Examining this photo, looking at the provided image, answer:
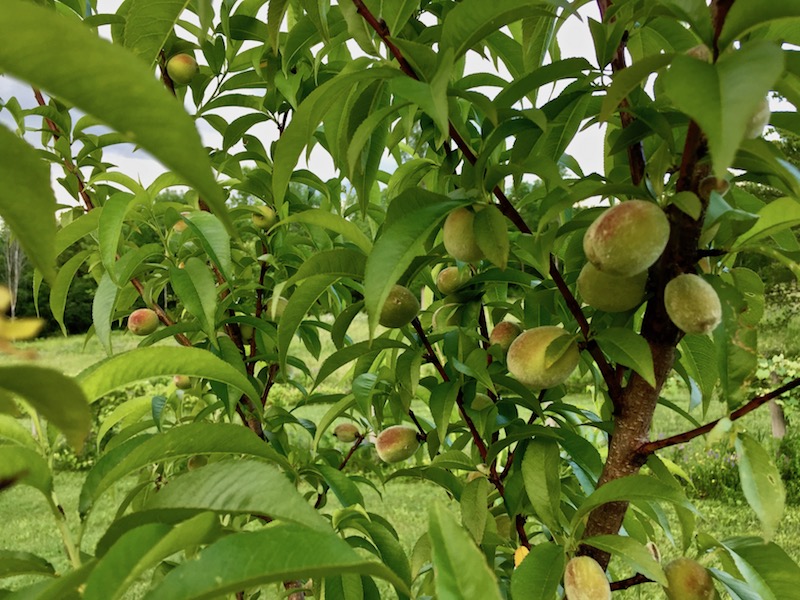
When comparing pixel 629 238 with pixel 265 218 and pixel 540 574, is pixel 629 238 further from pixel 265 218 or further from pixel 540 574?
pixel 265 218

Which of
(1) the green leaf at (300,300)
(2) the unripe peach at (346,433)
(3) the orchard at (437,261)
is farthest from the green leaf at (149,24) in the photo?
(2) the unripe peach at (346,433)

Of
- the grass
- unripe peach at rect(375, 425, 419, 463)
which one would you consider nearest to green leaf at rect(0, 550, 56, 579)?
unripe peach at rect(375, 425, 419, 463)

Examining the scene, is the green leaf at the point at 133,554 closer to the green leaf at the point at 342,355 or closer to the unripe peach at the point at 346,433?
the green leaf at the point at 342,355

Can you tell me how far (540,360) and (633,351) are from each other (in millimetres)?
86

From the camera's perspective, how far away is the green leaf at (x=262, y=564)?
23 centimetres

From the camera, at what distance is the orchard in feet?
0.76

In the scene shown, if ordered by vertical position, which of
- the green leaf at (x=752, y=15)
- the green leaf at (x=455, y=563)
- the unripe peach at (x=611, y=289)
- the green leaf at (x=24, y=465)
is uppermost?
the green leaf at (x=752, y=15)

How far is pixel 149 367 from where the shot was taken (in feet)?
1.20

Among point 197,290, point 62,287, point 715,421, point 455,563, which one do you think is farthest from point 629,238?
point 62,287

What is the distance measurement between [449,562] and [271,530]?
2.7 inches

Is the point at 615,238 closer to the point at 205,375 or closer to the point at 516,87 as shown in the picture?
the point at 516,87

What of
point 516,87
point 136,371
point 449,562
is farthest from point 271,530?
point 516,87

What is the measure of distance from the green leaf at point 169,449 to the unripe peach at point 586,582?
11.9 inches

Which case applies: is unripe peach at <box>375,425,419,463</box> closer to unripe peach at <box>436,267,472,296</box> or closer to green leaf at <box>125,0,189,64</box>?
unripe peach at <box>436,267,472,296</box>
